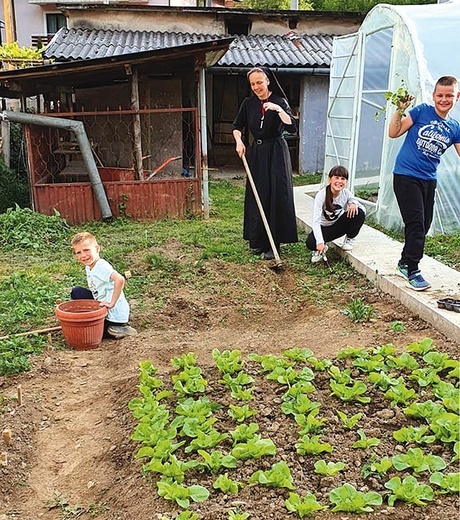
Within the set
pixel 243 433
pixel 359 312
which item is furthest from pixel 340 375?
pixel 359 312

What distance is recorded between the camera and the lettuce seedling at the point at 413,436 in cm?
273

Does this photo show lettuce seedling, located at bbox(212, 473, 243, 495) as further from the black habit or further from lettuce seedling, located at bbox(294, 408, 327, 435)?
the black habit

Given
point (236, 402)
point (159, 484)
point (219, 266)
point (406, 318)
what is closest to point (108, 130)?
point (219, 266)

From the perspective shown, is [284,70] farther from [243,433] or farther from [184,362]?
[243,433]

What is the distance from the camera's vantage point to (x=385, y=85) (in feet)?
26.1

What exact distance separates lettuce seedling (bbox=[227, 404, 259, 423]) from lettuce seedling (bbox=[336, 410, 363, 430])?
424mm

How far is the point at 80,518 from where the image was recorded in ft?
8.44

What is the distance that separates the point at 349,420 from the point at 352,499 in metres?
0.62

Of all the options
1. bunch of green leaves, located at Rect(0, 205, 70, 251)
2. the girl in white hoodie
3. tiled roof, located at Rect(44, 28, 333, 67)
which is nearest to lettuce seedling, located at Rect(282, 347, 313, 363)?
the girl in white hoodie

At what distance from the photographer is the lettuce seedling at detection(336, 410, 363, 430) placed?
114 inches

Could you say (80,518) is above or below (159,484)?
below

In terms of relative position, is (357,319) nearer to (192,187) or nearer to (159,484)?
(159,484)

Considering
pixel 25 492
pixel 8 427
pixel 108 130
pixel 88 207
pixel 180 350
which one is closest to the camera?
pixel 25 492

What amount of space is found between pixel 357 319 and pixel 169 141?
7.49 m
